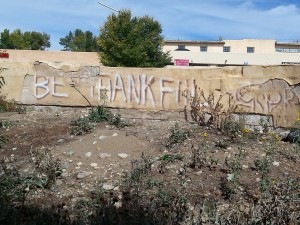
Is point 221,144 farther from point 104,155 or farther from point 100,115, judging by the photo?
point 100,115

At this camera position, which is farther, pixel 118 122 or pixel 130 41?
pixel 130 41

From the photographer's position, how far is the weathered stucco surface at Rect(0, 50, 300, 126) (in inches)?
259

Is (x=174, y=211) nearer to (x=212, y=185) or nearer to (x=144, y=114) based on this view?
(x=212, y=185)

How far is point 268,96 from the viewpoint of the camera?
665 cm

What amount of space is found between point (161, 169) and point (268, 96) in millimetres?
2757

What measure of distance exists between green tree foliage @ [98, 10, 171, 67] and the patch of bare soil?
2017 centimetres

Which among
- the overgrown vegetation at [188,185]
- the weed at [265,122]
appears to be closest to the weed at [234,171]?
the overgrown vegetation at [188,185]

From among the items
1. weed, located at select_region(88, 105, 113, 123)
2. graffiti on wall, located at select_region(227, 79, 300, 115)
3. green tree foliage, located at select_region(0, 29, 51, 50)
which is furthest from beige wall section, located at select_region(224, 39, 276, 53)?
weed, located at select_region(88, 105, 113, 123)

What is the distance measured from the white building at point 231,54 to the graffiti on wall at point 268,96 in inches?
1196

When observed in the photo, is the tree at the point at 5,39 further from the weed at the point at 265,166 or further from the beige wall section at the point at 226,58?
the weed at the point at 265,166

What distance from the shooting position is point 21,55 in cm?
3189

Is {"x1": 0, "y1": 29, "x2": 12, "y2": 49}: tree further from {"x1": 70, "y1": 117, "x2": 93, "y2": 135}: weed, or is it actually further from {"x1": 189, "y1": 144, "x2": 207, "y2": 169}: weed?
{"x1": 189, "y1": 144, "x2": 207, "y2": 169}: weed

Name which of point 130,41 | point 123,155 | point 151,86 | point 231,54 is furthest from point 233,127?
point 231,54

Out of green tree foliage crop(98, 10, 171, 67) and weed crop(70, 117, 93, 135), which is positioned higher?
green tree foliage crop(98, 10, 171, 67)
